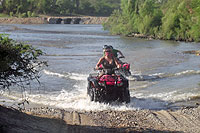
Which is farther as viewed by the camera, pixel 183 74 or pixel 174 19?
pixel 174 19

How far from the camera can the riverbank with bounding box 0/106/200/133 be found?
7994mm

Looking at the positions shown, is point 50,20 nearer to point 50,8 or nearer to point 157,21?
point 50,8

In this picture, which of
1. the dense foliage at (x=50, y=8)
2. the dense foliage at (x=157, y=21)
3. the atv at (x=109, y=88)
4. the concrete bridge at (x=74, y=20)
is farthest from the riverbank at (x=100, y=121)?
the dense foliage at (x=50, y=8)

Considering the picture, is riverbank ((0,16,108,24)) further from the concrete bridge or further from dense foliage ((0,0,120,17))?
dense foliage ((0,0,120,17))

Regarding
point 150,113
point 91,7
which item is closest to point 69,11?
point 91,7

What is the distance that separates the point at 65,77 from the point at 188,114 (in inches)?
392

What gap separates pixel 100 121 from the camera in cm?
995

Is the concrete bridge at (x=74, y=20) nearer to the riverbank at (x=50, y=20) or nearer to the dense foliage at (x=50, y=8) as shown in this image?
the riverbank at (x=50, y=20)

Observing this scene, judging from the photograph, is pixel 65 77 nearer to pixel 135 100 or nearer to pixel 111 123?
pixel 135 100

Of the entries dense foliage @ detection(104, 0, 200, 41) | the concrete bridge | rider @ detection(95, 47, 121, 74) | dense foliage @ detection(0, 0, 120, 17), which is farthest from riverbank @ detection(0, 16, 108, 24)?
rider @ detection(95, 47, 121, 74)

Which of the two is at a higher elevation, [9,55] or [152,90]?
[9,55]

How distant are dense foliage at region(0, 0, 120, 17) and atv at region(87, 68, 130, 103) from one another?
357 ft

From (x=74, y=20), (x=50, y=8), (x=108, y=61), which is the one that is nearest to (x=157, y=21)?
(x=108, y=61)

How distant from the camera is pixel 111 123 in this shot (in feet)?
32.1
